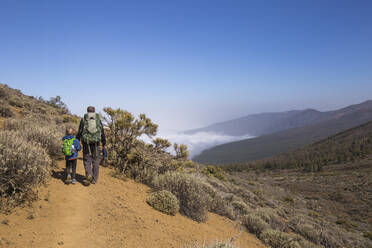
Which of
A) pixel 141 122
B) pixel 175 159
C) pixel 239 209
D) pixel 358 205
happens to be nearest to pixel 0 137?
pixel 141 122

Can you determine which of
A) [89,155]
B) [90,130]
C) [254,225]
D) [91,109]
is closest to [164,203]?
[89,155]

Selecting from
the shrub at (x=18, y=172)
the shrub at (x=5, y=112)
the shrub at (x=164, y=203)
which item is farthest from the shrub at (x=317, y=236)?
the shrub at (x=5, y=112)

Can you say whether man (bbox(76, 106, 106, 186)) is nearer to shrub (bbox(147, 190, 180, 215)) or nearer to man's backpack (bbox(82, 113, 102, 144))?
man's backpack (bbox(82, 113, 102, 144))

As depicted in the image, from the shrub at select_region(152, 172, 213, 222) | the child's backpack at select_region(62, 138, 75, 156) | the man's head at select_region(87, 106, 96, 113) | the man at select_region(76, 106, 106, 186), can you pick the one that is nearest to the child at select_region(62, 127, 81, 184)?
the child's backpack at select_region(62, 138, 75, 156)

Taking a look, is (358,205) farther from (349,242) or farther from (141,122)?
(141,122)

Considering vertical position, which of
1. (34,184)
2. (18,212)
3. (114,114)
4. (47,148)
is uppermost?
(114,114)

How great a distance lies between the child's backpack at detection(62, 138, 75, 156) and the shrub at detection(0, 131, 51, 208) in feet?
2.12

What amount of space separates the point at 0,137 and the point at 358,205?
93.8 ft

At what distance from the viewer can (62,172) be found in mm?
5348

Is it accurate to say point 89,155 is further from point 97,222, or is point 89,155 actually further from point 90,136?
point 97,222

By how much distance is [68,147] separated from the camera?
4.59 metres

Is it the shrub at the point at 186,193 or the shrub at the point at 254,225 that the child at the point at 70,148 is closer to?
the shrub at the point at 186,193

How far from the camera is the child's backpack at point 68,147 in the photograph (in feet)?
15.0

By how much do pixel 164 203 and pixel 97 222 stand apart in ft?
6.25
